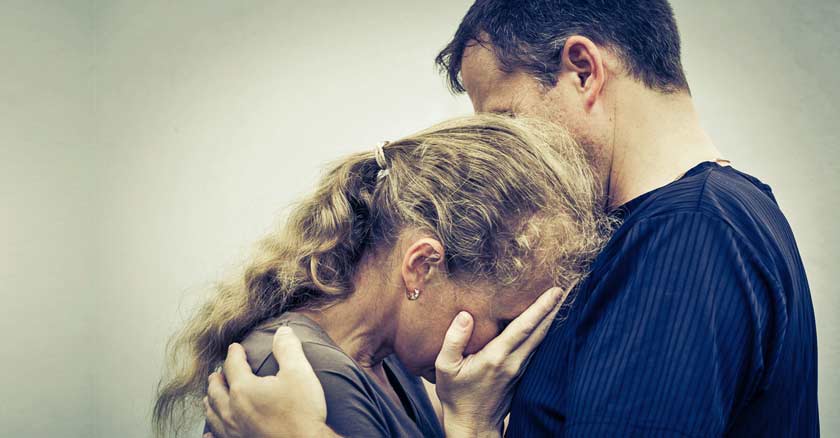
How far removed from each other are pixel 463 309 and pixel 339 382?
0.83ft

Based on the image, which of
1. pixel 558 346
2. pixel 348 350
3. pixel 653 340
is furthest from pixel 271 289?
pixel 653 340

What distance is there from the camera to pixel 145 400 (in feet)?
9.68

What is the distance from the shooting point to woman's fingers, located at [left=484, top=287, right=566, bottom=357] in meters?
1.08

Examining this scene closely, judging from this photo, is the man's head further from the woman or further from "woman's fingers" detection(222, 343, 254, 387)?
"woman's fingers" detection(222, 343, 254, 387)

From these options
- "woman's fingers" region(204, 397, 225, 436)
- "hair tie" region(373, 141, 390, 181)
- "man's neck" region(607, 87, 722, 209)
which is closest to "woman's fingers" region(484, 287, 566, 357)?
"man's neck" region(607, 87, 722, 209)

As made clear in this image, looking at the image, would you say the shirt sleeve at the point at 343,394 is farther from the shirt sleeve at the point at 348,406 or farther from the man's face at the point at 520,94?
the man's face at the point at 520,94

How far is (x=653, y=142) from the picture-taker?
3.68 feet

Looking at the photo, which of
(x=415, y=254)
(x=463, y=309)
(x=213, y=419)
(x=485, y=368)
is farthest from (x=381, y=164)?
(x=213, y=419)

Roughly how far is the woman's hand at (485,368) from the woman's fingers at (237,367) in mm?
319

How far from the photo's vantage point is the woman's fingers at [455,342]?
1.11 metres

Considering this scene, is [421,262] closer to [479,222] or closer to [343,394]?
[479,222]

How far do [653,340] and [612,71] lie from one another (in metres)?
0.53

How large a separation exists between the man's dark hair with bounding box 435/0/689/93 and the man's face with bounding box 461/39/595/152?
0.06 ft

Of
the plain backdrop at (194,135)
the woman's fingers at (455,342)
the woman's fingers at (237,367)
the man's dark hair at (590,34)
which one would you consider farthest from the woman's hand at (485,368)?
the plain backdrop at (194,135)
